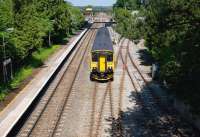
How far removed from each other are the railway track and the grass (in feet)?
8.95

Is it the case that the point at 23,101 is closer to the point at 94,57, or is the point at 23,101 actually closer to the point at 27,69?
the point at 94,57

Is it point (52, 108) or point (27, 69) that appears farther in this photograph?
point (27, 69)

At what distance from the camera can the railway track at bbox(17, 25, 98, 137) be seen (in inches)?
936

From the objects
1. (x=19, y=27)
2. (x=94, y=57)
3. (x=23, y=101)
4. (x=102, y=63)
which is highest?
(x=19, y=27)

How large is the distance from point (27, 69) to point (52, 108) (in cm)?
1382

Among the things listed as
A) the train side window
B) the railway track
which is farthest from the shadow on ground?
the train side window

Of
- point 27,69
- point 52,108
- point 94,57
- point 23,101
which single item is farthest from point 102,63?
point 27,69

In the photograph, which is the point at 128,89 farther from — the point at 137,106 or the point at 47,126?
the point at 47,126

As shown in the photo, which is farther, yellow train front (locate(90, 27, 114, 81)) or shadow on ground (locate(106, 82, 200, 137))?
yellow train front (locate(90, 27, 114, 81))

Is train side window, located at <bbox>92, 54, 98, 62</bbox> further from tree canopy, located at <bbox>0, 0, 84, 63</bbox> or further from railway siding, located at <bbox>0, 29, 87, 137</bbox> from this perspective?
tree canopy, located at <bbox>0, 0, 84, 63</bbox>

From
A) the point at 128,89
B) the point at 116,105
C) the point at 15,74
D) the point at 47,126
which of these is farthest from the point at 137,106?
the point at 15,74

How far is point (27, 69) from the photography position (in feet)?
136

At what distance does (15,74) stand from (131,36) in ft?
49.5

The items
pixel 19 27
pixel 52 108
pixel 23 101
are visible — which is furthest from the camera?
pixel 19 27
